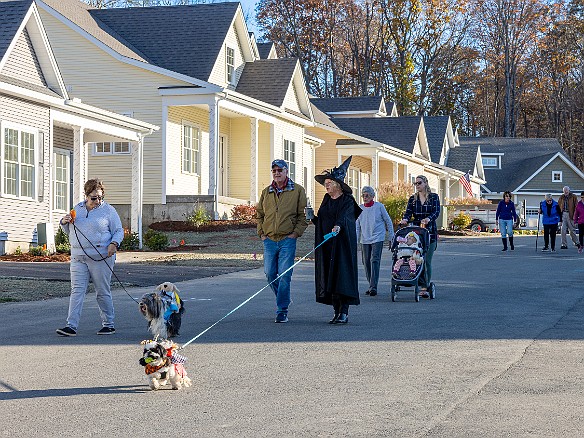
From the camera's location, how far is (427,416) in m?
7.29

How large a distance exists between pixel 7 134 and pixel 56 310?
10594mm

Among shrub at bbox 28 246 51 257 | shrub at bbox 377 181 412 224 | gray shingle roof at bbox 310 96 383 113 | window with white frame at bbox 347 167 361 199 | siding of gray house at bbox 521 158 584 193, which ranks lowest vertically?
shrub at bbox 28 246 51 257

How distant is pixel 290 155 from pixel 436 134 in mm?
27268

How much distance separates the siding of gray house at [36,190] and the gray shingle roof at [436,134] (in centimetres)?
4291

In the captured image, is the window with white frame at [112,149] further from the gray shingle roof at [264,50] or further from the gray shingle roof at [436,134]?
the gray shingle roof at [436,134]

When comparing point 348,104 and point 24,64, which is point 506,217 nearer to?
point 24,64

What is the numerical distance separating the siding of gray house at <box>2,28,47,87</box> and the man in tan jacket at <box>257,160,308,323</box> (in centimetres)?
1258

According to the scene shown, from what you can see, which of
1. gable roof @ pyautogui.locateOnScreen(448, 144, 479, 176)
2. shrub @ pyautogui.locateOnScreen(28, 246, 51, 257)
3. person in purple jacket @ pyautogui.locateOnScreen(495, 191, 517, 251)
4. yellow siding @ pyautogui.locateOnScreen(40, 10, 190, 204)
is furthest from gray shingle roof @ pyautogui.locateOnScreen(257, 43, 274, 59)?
gable roof @ pyautogui.locateOnScreen(448, 144, 479, 176)

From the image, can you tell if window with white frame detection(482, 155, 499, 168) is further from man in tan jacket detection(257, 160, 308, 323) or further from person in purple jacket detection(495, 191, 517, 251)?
man in tan jacket detection(257, 160, 308, 323)

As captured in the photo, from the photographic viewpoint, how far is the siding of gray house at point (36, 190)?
2383cm

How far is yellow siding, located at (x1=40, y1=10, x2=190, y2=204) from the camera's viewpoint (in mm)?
34500

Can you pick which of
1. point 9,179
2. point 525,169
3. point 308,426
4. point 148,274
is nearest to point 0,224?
point 9,179

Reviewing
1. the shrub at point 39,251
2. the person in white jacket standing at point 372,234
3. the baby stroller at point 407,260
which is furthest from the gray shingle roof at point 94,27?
the baby stroller at point 407,260

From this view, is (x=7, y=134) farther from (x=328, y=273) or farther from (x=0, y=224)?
(x=328, y=273)
